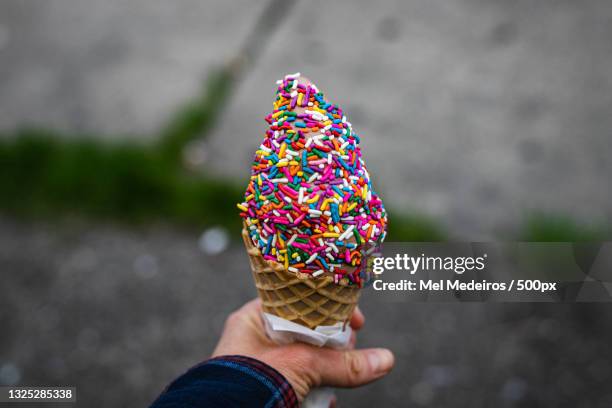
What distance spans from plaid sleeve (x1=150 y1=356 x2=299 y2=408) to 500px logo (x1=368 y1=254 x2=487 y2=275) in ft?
4.03

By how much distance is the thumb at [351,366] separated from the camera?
2117 mm

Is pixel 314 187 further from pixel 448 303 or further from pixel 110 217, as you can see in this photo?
pixel 110 217

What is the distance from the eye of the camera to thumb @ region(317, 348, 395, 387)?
212 centimetres

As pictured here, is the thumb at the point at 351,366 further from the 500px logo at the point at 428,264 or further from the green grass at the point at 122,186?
the green grass at the point at 122,186

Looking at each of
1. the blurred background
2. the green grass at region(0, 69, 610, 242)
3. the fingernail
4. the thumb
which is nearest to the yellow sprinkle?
the thumb

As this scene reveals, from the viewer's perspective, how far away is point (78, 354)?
3.32 metres

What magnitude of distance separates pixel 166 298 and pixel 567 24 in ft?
11.7

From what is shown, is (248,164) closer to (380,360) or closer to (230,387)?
(380,360)

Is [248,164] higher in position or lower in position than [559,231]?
higher

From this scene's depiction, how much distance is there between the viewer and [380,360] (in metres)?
2.23

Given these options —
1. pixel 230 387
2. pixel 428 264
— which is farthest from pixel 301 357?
pixel 428 264

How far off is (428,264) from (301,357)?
1427mm

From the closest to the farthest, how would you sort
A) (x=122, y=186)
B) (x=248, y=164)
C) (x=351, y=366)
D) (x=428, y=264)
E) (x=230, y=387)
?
(x=230, y=387), (x=351, y=366), (x=428, y=264), (x=122, y=186), (x=248, y=164)

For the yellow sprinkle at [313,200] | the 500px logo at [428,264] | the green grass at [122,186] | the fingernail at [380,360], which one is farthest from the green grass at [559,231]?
the yellow sprinkle at [313,200]
